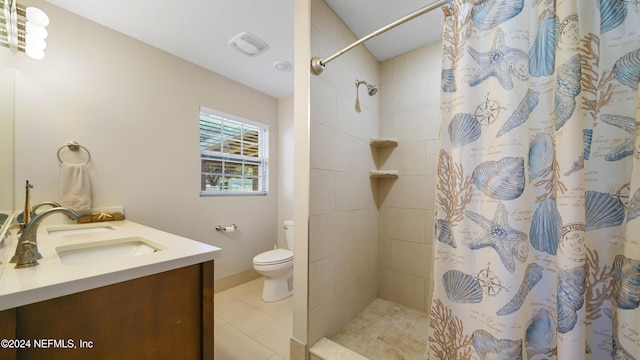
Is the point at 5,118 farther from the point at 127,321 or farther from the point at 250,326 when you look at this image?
the point at 250,326

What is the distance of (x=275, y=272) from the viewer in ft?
6.61

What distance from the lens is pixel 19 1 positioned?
1.39 metres

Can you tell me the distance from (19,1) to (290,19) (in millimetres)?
1743

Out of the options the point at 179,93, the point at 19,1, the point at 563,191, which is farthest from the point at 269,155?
the point at 563,191

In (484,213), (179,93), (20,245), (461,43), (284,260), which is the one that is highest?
(179,93)

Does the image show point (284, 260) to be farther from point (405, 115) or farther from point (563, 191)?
point (563, 191)

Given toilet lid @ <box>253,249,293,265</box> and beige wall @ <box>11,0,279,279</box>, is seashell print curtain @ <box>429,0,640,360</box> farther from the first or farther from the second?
beige wall @ <box>11,0,279,279</box>

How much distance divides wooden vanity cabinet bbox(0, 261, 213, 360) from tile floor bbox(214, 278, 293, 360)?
65 centimetres

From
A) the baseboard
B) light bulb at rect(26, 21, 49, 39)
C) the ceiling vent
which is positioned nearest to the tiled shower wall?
the ceiling vent

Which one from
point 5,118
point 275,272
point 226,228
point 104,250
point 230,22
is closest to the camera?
point 5,118

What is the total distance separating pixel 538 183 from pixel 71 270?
157 cm

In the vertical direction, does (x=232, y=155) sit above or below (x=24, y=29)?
below

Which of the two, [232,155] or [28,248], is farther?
[232,155]

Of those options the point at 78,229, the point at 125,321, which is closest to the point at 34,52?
the point at 78,229
